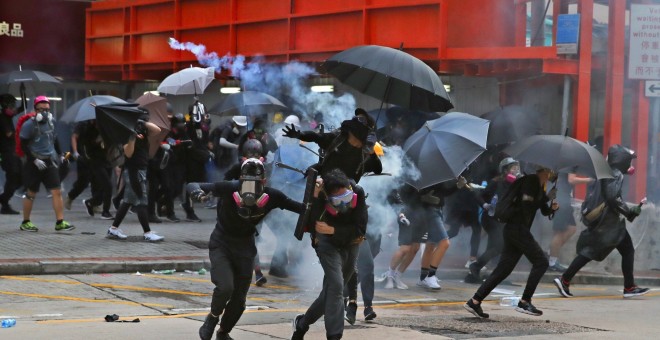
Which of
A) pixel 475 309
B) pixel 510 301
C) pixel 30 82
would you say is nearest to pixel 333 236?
pixel 475 309

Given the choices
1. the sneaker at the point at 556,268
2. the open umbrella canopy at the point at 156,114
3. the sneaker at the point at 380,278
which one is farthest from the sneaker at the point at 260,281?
the open umbrella canopy at the point at 156,114

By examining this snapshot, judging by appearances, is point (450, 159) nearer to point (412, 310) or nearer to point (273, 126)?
point (412, 310)

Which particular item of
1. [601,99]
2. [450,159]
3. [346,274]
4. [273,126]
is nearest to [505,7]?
[601,99]

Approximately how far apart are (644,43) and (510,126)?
2.11 m

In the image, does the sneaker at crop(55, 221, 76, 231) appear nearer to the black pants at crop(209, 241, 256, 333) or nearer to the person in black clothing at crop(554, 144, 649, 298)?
the person in black clothing at crop(554, 144, 649, 298)

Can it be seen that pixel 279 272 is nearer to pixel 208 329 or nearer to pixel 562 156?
pixel 562 156

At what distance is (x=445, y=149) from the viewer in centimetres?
1112

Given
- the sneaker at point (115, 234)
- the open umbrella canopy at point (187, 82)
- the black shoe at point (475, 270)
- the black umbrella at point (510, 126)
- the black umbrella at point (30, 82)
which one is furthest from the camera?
the black umbrella at point (30, 82)

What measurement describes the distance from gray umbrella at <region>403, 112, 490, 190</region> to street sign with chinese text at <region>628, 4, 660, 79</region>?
14.0 ft

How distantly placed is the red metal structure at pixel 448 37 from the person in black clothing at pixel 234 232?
317 inches

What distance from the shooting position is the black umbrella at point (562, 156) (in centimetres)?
1012

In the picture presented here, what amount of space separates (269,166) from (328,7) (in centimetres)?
627

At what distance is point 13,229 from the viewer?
47.9 feet

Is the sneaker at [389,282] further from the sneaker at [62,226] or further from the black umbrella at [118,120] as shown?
the sneaker at [62,226]
